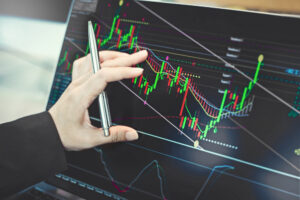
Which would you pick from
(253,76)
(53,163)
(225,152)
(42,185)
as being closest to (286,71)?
(253,76)

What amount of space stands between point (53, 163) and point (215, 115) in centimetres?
36

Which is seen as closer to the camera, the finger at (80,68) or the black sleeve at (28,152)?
the black sleeve at (28,152)

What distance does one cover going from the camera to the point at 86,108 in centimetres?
58

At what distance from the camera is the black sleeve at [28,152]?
0.56 m

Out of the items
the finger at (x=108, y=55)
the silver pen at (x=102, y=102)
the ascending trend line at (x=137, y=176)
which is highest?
the finger at (x=108, y=55)

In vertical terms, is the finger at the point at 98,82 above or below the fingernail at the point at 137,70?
below

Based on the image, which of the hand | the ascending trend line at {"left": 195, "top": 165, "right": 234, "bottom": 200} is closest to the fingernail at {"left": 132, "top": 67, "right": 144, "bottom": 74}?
the hand

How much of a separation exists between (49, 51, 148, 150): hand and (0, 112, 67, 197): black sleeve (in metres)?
0.02

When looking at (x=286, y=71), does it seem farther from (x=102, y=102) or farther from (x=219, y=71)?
(x=102, y=102)

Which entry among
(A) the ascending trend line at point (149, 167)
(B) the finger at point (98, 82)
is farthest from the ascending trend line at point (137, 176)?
(B) the finger at point (98, 82)

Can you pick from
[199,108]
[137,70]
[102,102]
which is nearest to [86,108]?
[102,102]

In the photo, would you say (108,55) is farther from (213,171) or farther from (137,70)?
(213,171)

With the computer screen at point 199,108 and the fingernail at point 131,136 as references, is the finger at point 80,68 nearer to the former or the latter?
the computer screen at point 199,108

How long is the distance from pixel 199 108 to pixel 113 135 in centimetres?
19
